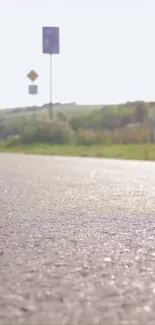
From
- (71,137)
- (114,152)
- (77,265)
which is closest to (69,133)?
(71,137)

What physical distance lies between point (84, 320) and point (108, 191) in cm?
274

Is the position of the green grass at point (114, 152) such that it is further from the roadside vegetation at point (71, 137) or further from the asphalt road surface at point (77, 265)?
the asphalt road surface at point (77, 265)

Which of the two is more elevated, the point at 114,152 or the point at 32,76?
the point at 32,76

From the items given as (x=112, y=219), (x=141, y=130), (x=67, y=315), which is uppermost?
(x=67, y=315)

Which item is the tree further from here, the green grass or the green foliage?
the green grass

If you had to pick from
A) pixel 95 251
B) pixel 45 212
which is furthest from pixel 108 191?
pixel 95 251

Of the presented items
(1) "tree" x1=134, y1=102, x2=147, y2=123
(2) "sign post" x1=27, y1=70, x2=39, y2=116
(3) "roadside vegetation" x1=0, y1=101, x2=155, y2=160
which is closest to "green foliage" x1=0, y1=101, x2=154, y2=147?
(3) "roadside vegetation" x1=0, y1=101, x2=155, y2=160

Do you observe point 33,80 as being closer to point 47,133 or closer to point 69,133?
point 47,133

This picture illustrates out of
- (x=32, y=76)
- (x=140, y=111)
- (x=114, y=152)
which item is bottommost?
(x=140, y=111)

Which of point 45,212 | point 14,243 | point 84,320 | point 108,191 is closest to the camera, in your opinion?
point 84,320

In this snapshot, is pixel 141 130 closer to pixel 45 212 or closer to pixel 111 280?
pixel 45 212

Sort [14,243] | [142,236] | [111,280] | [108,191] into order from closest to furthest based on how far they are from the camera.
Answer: [111,280]
[14,243]
[142,236]
[108,191]

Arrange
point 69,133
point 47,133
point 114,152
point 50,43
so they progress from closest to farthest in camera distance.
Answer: point 114,152
point 69,133
point 47,133
point 50,43

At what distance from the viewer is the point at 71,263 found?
48.0 inches
